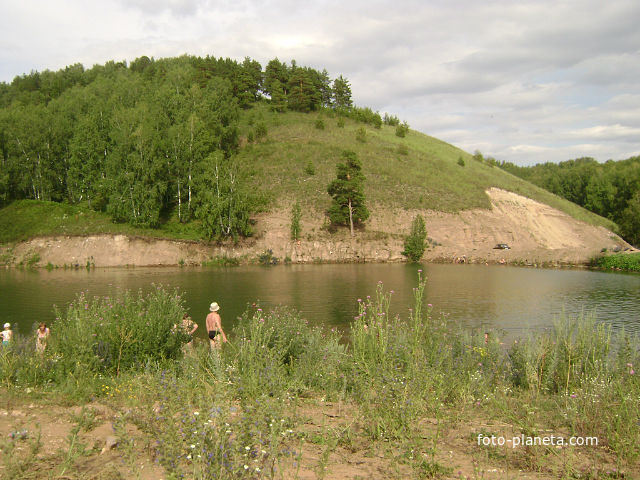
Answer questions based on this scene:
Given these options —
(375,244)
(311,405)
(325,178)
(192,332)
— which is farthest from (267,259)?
(311,405)

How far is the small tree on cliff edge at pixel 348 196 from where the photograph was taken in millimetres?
53531

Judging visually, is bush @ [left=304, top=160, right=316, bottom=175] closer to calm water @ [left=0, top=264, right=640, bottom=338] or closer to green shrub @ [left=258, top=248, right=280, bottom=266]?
green shrub @ [left=258, top=248, right=280, bottom=266]

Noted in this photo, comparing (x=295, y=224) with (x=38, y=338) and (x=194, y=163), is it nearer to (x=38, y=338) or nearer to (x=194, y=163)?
(x=194, y=163)

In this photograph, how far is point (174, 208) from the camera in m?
55.8

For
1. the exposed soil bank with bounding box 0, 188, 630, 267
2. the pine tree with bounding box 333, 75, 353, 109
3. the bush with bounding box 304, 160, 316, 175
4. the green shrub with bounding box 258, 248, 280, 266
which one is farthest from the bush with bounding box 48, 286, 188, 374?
the pine tree with bounding box 333, 75, 353, 109

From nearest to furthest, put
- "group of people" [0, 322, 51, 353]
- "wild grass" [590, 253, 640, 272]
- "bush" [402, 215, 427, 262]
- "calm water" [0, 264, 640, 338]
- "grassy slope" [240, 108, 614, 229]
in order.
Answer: "group of people" [0, 322, 51, 353], "calm water" [0, 264, 640, 338], "wild grass" [590, 253, 640, 272], "bush" [402, 215, 427, 262], "grassy slope" [240, 108, 614, 229]

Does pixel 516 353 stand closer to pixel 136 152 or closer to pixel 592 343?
pixel 592 343

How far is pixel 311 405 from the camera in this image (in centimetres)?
725

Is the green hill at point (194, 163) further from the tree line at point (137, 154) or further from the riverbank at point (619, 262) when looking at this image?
the riverbank at point (619, 262)

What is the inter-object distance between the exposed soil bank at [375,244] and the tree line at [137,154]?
11.4 feet

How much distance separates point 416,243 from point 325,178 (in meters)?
19.8

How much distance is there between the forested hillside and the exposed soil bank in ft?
13.6

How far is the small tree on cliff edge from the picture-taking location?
53531 mm

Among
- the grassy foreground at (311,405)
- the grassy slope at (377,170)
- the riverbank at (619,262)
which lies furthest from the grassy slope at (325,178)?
the grassy foreground at (311,405)
